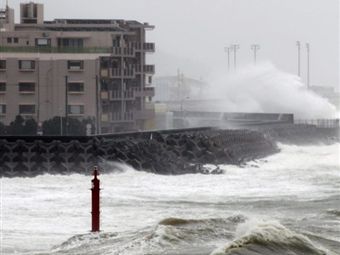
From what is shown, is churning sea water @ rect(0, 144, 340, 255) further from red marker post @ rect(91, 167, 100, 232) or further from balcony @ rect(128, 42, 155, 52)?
balcony @ rect(128, 42, 155, 52)

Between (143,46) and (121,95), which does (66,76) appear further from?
(143,46)

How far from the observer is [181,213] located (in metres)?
14.2

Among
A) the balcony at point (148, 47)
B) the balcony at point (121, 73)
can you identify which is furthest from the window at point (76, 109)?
the balcony at point (148, 47)

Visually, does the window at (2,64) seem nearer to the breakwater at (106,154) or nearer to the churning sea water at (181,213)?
the breakwater at (106,154)

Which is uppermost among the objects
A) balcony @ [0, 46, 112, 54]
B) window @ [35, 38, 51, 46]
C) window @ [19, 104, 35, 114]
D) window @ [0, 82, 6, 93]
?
window @ [35, 38, 51, 46]

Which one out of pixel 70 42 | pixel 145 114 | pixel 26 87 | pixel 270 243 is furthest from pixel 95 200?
pixel 145 114

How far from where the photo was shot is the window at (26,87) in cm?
4217

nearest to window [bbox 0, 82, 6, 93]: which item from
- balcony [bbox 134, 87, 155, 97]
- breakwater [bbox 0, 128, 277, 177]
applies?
balcony [bbox 134, 87, 155, 97]

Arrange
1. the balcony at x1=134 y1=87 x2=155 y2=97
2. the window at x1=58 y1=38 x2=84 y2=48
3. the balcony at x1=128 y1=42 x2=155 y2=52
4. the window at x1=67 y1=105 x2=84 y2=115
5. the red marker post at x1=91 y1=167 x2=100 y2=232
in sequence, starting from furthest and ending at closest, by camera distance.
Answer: the balcony at x1=128 y1=42 x2=155 y2=52 → the balcony at x1=134 y1=87 x2=155 y2=97 → the window at x1=58 y1=38 x2=84 y2=48 → the window at x1=67 y1=105 x2=84 y2=115 → the red marker post at x1=91 y1=167 x2=100 y2=232

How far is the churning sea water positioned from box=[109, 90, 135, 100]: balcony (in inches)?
697

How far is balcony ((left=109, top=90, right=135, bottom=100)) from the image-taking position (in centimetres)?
4306

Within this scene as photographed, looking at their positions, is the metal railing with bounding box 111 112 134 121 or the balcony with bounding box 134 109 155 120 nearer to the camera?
the metal railing with bounding box 111 112 134 121

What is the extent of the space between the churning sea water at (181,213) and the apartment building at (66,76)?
57.1 ft

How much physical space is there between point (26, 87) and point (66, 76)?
5.67ft
